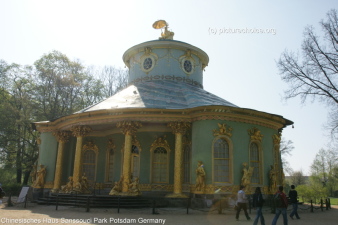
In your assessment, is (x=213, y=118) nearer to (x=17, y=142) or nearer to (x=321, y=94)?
(x=321, y=94)

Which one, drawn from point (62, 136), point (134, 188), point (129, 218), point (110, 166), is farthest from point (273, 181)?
point (62, 136)

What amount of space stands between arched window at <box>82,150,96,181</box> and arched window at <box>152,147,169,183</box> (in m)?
4.41

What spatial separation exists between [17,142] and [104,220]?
897 inches

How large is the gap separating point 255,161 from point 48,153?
42.4 feet

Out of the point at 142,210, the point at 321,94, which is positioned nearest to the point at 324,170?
the point at 321,94

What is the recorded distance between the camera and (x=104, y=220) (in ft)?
34.0

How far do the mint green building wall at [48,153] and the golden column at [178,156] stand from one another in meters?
8.64

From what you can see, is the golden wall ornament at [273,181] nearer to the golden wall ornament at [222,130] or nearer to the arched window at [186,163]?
the golden wall ornament at [222,130]

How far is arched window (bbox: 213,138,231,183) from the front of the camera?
49.6ft

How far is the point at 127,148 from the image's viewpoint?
15.5m

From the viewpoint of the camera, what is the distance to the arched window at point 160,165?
17.2 meters

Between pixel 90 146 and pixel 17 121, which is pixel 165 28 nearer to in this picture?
pixel 90 146

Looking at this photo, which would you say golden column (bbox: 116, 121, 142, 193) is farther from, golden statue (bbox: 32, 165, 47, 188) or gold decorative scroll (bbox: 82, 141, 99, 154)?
golden statue (bbox: 32, 165, 47, 188)

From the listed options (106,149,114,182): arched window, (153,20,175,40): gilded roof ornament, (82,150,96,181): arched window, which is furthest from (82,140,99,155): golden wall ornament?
(153,20,175,40): gilded roof ornament
